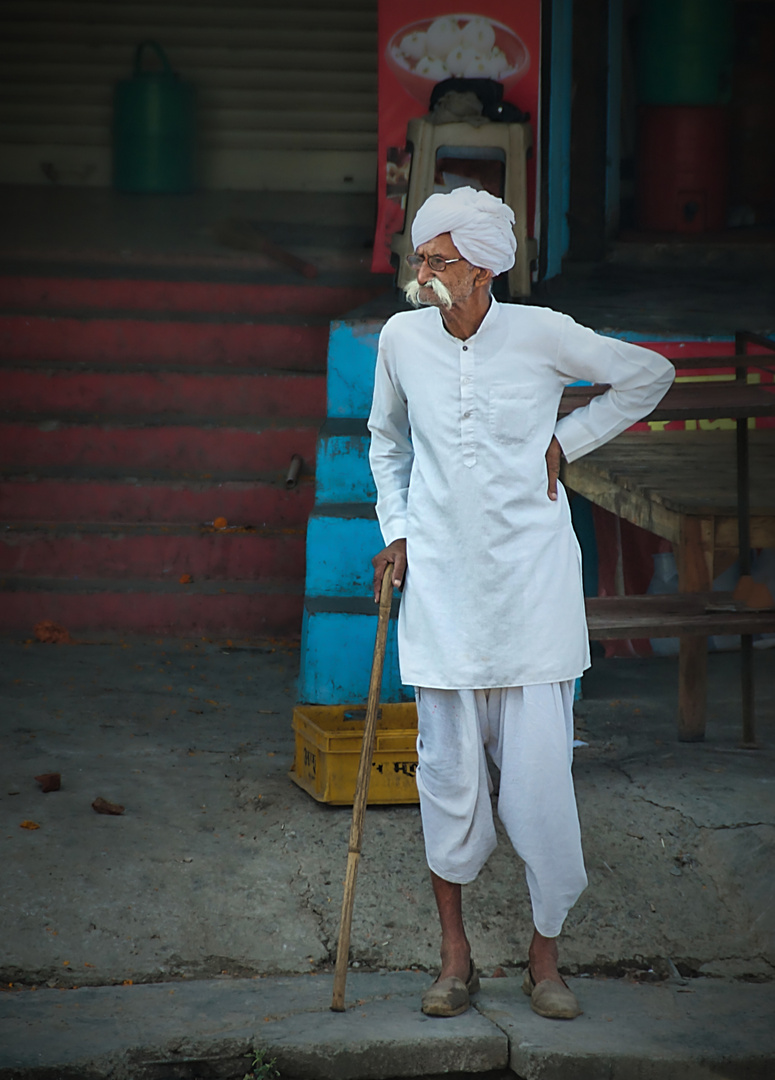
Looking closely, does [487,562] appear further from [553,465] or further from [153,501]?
[153,501]

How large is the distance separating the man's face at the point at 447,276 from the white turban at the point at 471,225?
18mm

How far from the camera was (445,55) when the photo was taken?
714 centimetres

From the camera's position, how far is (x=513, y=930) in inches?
145

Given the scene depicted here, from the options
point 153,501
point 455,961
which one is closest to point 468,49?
point 153,501

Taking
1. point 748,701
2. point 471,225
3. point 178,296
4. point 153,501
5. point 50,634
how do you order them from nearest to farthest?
point 471,225 < point 748,701 < point 50,634 < point 153,501 < point 178,296

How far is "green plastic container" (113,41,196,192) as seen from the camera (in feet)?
28.6

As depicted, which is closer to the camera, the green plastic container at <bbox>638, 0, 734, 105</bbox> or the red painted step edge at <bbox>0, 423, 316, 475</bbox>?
the red painted step edge at <bbox>0, 423, 316, 475</bbox>

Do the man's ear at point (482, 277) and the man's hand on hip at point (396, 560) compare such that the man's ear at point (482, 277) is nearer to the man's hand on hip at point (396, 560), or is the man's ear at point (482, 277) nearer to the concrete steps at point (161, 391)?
the man's hand on hip at point (396, 560)

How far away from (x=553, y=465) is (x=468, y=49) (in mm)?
4656

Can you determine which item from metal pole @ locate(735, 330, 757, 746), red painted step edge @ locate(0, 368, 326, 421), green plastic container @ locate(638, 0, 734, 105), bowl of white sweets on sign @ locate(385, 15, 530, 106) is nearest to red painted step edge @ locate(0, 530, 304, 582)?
red painted step edge @ locate(0, 368, 326, 421)

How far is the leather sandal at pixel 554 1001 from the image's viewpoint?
3.15 metres

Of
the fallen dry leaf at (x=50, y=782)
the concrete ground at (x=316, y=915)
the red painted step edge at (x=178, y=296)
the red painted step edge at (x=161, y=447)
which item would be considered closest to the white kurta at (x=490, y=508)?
the concrete ground at (x=316, y=915)

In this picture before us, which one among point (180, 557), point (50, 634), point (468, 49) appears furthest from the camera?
point (468, 49)

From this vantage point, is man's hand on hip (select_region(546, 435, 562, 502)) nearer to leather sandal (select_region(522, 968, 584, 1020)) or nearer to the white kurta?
the white kurta
